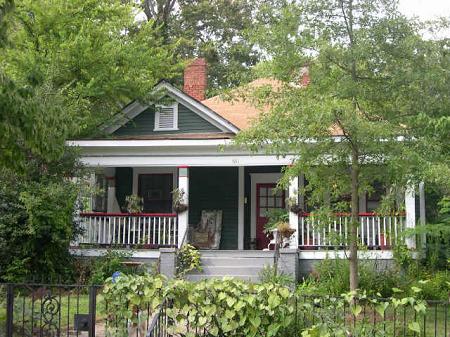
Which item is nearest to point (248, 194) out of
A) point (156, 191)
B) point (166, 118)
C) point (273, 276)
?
point (156, 191)

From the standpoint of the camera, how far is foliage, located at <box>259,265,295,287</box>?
42.0 feet

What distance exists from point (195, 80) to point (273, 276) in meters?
10.3

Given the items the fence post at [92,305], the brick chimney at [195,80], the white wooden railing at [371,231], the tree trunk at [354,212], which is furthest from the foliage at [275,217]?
the fence post at [92,305]

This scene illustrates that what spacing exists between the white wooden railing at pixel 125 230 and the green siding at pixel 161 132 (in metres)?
2.89

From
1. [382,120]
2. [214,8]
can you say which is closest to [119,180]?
[382,120]

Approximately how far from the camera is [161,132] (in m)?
18.0

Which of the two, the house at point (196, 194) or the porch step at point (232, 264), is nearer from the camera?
the porch step at point (232, 264)

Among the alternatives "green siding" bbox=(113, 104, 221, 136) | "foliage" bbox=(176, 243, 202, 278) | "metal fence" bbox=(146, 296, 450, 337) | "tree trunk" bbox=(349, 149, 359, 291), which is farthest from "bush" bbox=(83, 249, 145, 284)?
"metal fence" bbox=(146, 296, 450, 337)

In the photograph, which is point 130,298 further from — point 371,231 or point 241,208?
point 241,208

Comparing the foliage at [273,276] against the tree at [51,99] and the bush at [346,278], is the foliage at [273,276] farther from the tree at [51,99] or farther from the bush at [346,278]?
the tree at [51,99]

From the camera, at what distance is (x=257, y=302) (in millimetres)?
7039

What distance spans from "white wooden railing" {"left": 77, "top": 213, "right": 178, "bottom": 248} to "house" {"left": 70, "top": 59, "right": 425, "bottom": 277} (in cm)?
3

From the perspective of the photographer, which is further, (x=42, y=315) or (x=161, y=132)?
(x=161, y=132)

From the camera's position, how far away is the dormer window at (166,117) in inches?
708
